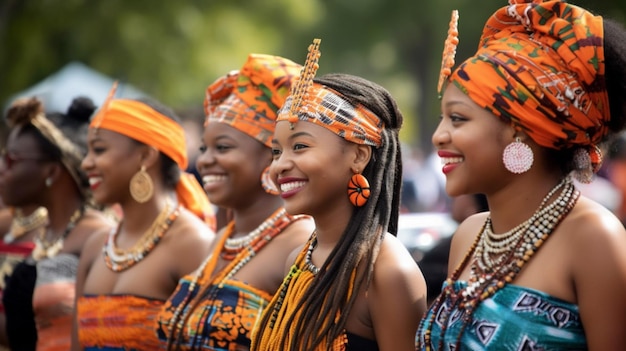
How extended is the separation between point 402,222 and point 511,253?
4378mm

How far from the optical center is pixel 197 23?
20.7 m

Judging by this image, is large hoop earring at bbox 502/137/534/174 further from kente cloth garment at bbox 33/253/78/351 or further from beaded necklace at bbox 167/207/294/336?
kente cloth garment at bbox 33/253/78/351

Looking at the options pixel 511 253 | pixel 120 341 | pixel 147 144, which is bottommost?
pixel 120 341

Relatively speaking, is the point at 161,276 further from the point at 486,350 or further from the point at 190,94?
the point at 190,94

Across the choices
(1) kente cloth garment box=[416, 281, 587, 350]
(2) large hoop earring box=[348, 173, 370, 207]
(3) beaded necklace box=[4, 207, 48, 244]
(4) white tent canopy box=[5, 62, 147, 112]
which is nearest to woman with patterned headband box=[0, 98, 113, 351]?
(3) beaded necklace box=[4, 207, 48, 244]

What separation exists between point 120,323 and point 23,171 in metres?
2.25

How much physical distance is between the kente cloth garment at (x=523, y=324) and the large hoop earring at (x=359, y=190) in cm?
89

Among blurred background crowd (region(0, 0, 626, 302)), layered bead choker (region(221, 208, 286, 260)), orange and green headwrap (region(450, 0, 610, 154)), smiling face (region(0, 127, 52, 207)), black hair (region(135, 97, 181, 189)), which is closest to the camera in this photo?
orange and green headwrap (region(450, 0, 610, 154))

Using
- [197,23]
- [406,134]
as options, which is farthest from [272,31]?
[406,134]

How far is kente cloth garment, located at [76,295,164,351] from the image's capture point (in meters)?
5.61

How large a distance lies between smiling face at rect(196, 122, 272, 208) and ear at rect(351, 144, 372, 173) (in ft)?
3.69

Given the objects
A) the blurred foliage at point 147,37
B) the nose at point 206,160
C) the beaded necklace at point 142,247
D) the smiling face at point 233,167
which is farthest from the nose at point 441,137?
the blurred foliage at point 147,37

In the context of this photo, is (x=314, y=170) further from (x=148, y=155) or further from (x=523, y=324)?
(x=148, y=155)

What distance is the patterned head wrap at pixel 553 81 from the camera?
11.7 ft
